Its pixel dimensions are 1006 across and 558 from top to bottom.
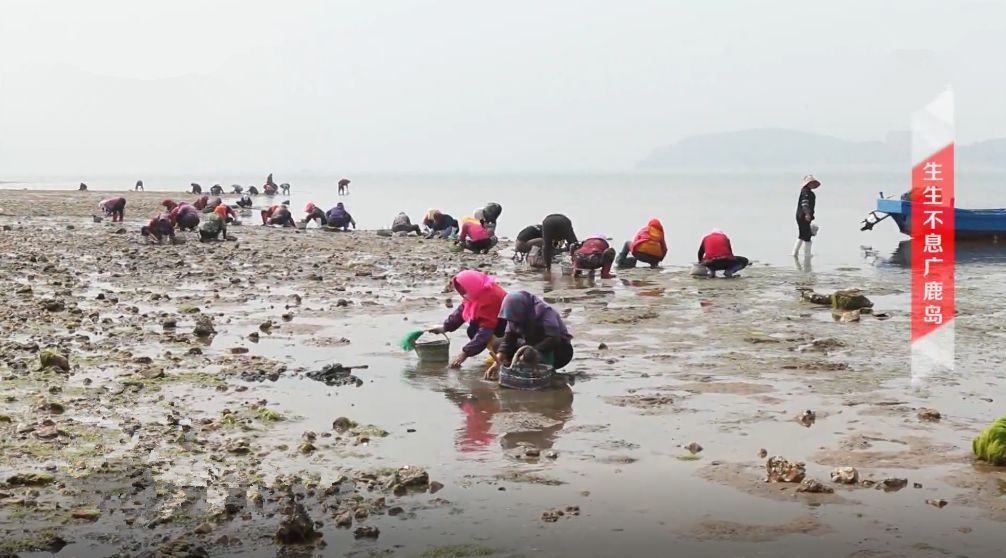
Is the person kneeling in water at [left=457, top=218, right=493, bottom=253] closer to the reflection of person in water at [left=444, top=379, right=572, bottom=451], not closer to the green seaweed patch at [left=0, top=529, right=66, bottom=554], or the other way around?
the reflection of person in water at [left=444, top=379, right=572, bottom=451]

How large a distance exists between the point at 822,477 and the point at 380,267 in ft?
44.9

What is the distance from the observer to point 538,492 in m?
5.84

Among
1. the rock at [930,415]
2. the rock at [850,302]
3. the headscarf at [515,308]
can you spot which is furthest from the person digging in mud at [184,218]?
the rock at [930,415]

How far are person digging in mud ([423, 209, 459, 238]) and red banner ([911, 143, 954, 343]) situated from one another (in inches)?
472

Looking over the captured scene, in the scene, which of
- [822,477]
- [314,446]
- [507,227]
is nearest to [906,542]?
[822,477]

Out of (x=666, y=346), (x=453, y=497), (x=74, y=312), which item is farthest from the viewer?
(x=74, y=312)

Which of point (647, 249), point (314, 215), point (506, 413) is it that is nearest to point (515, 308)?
point (506, 413)

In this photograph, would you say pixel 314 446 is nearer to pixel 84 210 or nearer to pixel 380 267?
pixel 380 267

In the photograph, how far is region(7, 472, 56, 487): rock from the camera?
18.8 feet

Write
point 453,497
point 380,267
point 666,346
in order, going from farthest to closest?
point 380,267
point 666,346
point 453,497

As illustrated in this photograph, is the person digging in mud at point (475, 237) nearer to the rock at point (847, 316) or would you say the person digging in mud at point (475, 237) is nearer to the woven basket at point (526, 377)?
the rock at point (847, 316)

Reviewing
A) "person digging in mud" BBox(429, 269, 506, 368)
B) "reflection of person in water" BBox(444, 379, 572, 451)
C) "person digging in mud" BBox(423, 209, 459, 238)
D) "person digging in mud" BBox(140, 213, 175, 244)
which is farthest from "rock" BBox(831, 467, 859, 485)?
"person digging in mud" BBox(423, 209, 459, 238)

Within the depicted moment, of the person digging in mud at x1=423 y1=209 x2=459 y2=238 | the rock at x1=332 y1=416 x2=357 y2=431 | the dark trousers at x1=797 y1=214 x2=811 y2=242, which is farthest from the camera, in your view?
the person digging in mud at x1=423 y1=209 x2=459 y2=238

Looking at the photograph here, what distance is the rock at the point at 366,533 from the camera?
5047 mm
